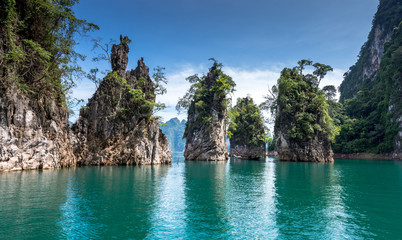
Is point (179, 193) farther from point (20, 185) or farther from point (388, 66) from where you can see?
point (388, 66)

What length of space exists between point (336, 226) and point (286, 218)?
2.01 m

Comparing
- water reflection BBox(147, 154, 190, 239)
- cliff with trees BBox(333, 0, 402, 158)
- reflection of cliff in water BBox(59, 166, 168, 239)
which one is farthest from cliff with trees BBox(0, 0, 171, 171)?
cliff with trees BBox(333, 0, 402, 158)

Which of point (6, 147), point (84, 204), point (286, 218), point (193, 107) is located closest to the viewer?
point (286, 218)

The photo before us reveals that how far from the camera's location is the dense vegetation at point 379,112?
59000 millimetres

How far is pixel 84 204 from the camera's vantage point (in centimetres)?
1259

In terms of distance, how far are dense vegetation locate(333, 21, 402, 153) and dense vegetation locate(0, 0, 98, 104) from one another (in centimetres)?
6817

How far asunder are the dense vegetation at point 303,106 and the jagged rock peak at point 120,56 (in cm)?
3391

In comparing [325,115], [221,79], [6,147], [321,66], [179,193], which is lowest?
[179,193]

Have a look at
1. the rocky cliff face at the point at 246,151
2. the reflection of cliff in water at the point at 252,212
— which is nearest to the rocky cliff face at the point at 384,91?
the rocky cliff face at the point at 246,151

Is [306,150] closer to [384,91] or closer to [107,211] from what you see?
[384,91]

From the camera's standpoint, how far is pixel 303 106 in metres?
52.8

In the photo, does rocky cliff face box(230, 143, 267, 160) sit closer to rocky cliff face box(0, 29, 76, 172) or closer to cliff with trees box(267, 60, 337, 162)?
cliff with trees box(267, 60, 337, 162)

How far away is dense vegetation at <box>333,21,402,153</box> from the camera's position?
5900cm

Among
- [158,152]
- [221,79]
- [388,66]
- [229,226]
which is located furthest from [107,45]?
[388,66]
